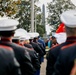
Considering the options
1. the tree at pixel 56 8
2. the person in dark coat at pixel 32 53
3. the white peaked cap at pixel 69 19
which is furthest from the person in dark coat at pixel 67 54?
the tree at pixel 56 8

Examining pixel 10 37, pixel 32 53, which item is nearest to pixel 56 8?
pixel 32 53

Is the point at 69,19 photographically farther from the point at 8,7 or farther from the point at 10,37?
the point at 8,7

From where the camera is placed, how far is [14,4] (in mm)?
28000

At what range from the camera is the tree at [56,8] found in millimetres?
70562

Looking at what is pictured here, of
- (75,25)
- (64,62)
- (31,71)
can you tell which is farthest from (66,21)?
(31,71)

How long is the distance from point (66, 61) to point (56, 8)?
6790 centimetres

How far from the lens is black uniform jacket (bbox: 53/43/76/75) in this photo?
4.43 m

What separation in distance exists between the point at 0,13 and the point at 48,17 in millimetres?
46545

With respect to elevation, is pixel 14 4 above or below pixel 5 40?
below

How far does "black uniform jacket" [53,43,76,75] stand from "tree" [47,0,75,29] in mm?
65257

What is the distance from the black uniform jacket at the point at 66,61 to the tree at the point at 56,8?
214 feet

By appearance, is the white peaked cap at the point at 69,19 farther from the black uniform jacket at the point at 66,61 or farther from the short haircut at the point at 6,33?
the short haircut at the point at 6,33

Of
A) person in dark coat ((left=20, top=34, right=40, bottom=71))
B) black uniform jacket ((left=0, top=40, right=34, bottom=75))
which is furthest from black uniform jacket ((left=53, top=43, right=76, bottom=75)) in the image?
person in dark coat ((left=20, top=34, right=40, bottom=71))

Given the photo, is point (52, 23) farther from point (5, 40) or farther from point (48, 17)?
point (5, 40)
